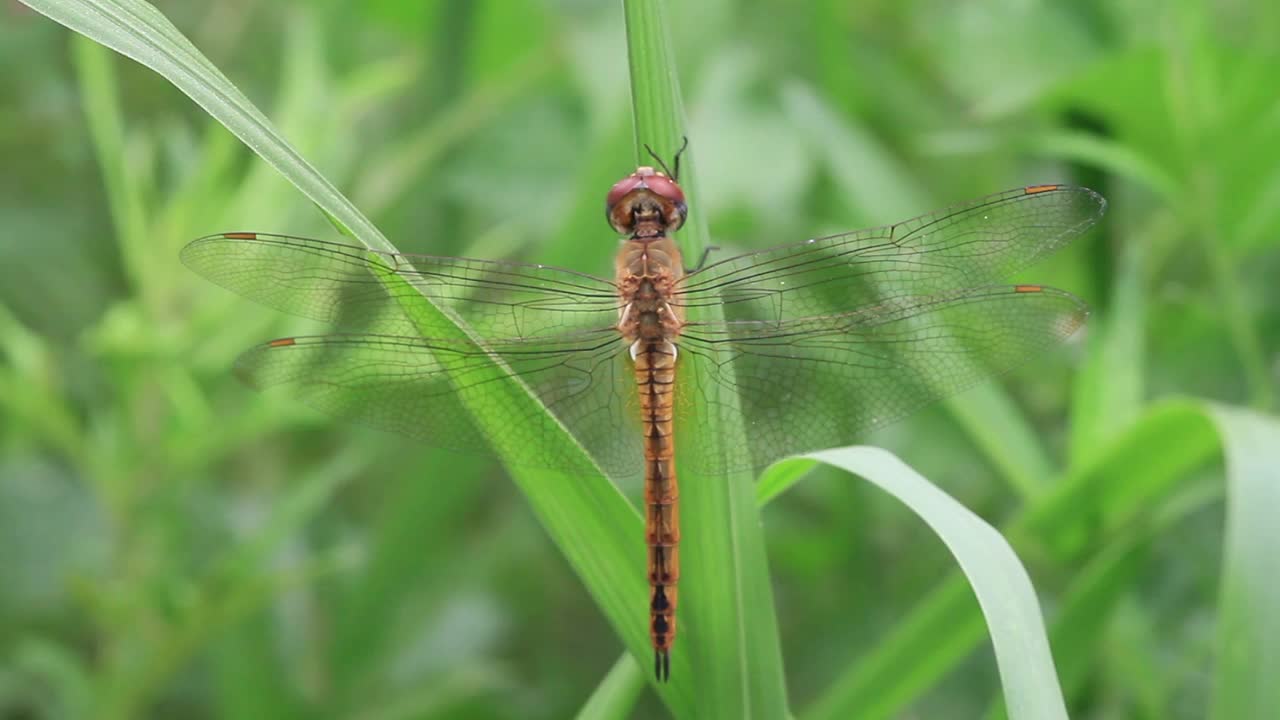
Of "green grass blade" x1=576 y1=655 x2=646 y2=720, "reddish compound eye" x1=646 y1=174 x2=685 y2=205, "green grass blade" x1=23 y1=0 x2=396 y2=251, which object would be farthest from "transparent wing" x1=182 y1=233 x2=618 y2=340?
"green grass blade" x1=576 y1=655 x2=646 y2=720

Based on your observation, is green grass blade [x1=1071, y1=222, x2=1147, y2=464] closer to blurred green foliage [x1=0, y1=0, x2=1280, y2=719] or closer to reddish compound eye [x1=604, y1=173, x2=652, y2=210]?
blurred green foliage [x1=0, y1=0, x2=1280, y2=719]

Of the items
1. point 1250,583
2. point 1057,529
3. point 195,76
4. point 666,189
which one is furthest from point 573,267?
point 1250,583

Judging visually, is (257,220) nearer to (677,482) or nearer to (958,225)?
(677,482)

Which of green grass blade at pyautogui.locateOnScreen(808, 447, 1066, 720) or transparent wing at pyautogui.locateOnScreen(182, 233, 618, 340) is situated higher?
transparent wing at pyautogui.locateOnScreen(182, 233, 618, 340)

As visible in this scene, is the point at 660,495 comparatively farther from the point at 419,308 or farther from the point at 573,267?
the point at 573,267

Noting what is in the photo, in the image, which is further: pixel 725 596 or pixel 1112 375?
pixel 1112 375
